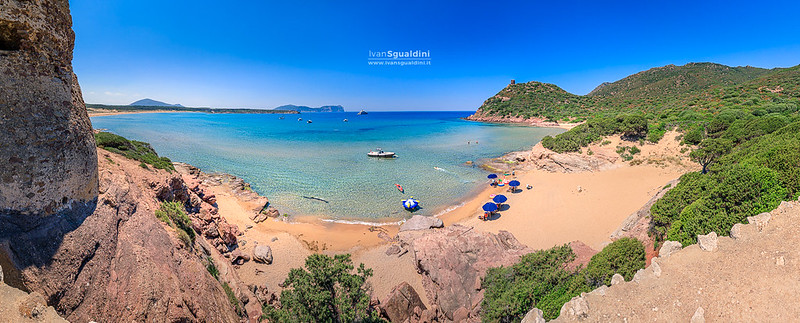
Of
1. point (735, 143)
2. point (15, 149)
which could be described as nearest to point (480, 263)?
point (15, 149)

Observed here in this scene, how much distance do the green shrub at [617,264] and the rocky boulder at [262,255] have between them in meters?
12.7

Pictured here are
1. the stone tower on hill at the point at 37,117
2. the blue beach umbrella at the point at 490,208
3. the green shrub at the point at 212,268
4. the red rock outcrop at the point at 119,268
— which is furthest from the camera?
the blue beach umbrella at the point at 490,208

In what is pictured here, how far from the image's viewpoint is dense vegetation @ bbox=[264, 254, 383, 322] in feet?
23.7

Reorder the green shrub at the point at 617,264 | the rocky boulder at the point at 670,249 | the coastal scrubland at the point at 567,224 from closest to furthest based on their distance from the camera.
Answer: the rocky boulder at the point at 670,249 < the green shrub at the point at 617,264 < the coastal scrubland at the point at 567,224

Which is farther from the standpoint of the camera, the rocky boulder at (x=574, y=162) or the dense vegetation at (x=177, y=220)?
the rocky boulder at (x=574, y=162)

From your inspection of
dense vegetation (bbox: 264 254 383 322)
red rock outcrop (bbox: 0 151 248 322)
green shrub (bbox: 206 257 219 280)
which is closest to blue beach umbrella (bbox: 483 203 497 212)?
dense vegetation (bbox: 264 254 383 322)

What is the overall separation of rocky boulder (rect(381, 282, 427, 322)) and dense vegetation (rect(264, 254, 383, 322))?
2.68 ft

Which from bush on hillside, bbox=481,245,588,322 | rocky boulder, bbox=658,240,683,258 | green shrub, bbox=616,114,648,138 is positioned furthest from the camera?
green shrub, bbox=616,114,648,138

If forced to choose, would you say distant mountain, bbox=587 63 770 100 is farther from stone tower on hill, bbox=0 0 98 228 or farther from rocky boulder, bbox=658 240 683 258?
stone tower on hill, bbox=0 0 98 228

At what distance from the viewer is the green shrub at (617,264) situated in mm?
6483

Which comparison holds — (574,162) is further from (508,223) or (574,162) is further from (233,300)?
(233,300)

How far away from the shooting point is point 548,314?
20.2ft

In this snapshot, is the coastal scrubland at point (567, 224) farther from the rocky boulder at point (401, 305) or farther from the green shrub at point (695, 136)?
the rocky boulder at point (401, 305)

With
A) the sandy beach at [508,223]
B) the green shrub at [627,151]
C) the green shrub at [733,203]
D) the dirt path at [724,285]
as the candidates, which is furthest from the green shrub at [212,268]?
the green shrub at [627,151]
